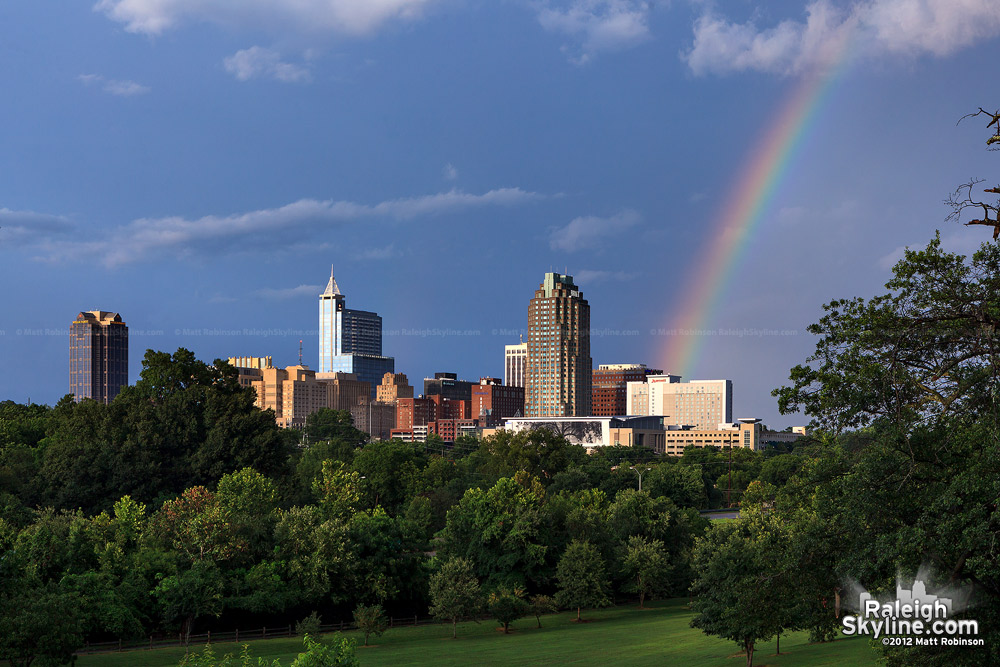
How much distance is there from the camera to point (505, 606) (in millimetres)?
57562

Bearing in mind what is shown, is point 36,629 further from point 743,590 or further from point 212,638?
point 743,590

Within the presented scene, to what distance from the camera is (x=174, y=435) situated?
8719cm

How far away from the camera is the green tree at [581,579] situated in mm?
62938

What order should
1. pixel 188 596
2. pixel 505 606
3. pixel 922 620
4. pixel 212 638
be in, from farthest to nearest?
pixel 505 606
pixel 212 638
pixel 188 596
pixel 922 620

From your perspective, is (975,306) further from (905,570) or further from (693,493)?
→ (693,493)

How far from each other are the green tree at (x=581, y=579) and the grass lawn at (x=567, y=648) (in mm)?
1443

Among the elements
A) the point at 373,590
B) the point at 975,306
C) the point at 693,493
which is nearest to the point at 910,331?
the point at 975,306

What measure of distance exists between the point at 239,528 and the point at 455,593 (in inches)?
606

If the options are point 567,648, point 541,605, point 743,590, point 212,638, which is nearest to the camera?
point 743,590

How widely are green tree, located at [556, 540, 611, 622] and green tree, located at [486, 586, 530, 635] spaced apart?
4339 millimetres

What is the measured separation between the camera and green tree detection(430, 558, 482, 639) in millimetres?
57125

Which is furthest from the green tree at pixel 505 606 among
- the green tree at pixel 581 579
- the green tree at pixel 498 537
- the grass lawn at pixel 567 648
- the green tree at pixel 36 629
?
the green tree at pixel 36 629

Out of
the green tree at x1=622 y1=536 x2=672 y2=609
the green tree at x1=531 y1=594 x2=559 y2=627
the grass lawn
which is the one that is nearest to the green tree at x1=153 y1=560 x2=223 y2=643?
the grass lawn

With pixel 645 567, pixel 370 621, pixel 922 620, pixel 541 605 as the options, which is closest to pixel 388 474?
pixel 645 567
